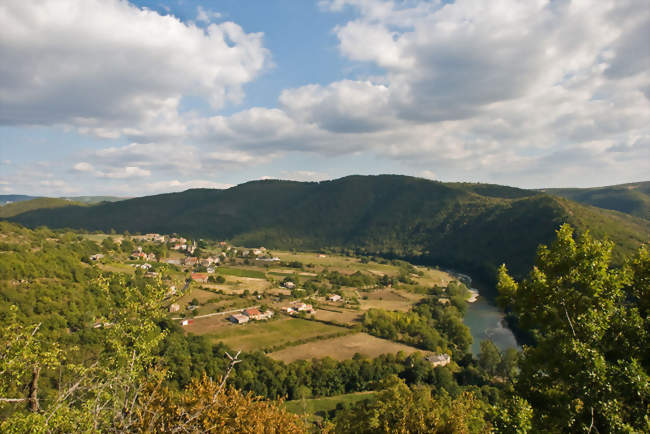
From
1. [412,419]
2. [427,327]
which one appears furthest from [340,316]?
[412,419]

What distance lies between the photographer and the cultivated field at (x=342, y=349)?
4778 cm

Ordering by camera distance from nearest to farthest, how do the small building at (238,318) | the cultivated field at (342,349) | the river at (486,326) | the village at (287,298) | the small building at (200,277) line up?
the cultivated field at (342,349), the village at (287,298), the river at (486,326), the small building at (238,318), the small building at (200,277)

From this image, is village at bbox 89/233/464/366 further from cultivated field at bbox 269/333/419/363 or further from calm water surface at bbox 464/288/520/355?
calm water surface at bbox 464/288/520/355

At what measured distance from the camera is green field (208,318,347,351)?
5166cm

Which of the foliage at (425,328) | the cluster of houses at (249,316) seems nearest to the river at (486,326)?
the foliage at (425,328)

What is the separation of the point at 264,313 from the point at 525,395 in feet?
192

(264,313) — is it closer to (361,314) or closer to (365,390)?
(361,314)

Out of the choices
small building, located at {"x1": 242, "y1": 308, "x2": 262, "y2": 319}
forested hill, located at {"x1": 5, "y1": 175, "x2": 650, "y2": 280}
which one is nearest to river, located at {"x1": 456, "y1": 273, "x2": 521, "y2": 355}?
forested hill, located at {"x1": 5, "y1": 175, "x2": 650, "y2": 280}

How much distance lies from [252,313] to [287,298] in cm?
1678

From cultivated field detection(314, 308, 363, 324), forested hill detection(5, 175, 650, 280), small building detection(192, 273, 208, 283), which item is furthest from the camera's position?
forested hill detection(5, 175, 650, 280)

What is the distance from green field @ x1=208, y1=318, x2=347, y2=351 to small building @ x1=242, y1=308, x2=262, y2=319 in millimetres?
1802

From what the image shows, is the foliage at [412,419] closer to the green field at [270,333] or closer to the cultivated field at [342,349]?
the cultivated field at [342,349]

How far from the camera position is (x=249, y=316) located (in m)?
61.9

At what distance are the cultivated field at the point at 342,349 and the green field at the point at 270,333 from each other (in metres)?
2.57
